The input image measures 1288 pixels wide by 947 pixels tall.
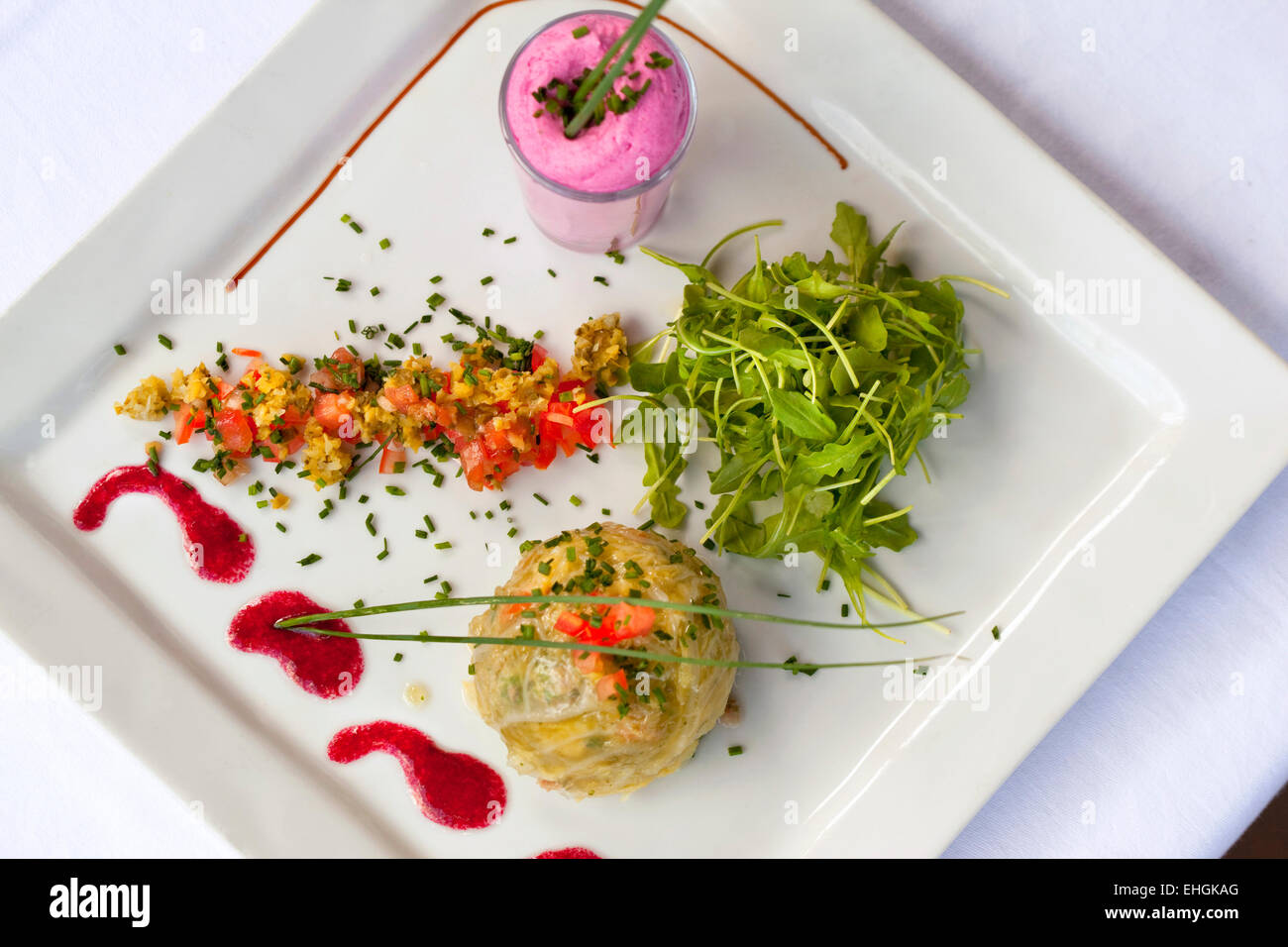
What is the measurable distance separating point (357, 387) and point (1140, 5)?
2.85 m

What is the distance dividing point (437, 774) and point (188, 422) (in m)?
1.37

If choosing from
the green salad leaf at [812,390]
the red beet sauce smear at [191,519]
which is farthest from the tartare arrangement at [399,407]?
the green salad leaf at [812,390]

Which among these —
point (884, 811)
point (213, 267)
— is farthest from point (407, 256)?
point (884, 811)

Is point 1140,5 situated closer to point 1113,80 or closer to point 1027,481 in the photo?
point 1113,80

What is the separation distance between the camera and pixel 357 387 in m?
2.77

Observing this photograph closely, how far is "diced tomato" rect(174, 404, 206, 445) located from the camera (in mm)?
2756

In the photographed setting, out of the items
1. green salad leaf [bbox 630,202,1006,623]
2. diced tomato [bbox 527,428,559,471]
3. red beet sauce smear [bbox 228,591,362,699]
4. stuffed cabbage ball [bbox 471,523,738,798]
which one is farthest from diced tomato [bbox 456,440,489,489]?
red beet sauce smear [bbox 228,591,362,699]

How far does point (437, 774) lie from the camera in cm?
278

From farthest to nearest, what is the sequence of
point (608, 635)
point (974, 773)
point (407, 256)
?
1. point (407, 256)
2. point (974, 773)
3. point (608, 635)

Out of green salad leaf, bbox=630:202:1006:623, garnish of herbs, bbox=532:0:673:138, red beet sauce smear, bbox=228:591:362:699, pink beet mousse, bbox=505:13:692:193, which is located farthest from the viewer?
red beet sauce smear, bbox=228:591:362:699

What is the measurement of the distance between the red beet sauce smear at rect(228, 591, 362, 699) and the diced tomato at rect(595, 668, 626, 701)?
95 centimetres

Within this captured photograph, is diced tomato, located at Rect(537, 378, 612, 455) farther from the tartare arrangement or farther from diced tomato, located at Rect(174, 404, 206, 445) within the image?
diced tomato, located at Rect(174, 404, 206, 445)

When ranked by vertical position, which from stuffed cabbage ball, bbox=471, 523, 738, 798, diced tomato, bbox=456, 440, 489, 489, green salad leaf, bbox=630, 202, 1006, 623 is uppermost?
green salad leaf, bbox=630, 202, 1006, 623

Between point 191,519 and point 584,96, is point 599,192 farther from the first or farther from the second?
point 191,519
